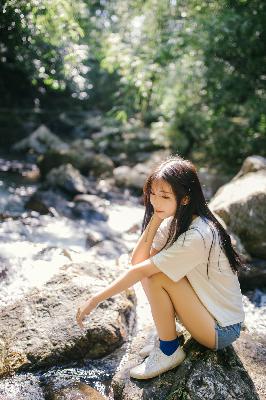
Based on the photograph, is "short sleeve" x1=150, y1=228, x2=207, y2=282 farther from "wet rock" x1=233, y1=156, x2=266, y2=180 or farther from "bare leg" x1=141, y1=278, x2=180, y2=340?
"wet rock" x1=233, y1=156, x2=266, y2=180

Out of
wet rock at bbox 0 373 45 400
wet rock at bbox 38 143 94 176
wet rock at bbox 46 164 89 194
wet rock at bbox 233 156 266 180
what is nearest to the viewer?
wet rock at bbox 0 373 45 400

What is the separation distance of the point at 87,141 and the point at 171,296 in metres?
12.5

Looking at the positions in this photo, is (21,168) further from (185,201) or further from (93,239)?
(185,201)

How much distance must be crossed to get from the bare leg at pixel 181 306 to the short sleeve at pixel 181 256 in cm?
9

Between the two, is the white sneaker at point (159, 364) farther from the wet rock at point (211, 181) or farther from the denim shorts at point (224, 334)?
the wet rock at point (211, 181)

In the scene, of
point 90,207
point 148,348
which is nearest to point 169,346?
point 148,348

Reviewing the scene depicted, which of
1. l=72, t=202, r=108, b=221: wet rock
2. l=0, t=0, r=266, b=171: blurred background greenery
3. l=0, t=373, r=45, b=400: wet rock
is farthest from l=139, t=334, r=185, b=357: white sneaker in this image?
l=72, t=202, r=108, b=221: wet rock

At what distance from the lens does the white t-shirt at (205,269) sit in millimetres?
2512

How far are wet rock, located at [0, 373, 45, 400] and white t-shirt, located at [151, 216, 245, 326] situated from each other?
4.72 feet

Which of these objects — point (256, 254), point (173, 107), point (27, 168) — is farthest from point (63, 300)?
point (173, 107)

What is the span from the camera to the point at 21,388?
116 inches

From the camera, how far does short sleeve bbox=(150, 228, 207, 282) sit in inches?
98.7

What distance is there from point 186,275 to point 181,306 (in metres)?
0.21

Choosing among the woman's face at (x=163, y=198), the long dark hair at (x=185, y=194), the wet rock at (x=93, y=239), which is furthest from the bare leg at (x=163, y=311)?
the wet rock at (x=93, y=239)
